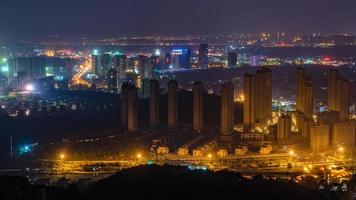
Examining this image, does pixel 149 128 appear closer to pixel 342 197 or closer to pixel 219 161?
pixel 219 161

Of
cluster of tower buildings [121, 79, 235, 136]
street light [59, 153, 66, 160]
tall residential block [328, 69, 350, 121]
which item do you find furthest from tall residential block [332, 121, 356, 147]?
street light [59, 153, 66, 160]

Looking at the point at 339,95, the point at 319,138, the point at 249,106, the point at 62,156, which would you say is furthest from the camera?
the point at 339,95

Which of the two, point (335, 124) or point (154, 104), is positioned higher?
point (154, 104)

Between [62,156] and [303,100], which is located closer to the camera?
[62,156]

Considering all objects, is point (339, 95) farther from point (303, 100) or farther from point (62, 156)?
point (62, 156)

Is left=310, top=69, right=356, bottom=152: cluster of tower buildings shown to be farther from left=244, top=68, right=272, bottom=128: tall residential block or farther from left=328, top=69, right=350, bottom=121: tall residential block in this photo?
left=244, top=68, right=272, bottom=128: tall residential block

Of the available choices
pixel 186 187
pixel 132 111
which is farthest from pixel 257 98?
pixel 186 187

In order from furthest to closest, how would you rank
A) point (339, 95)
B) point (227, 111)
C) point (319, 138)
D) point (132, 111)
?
point (339, 95)
point (132, 111)
point (227, 111)
point (319, 138)

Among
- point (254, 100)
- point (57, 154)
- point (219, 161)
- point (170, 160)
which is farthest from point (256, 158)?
point (57, 154)
